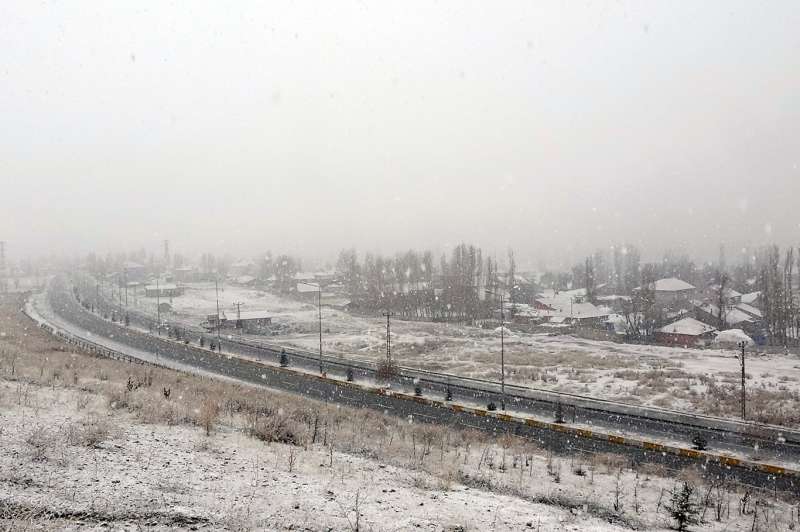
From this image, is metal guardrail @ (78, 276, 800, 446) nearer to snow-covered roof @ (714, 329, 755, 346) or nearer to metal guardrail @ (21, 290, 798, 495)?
metal guardrail @ (21, 290, 798, 495)

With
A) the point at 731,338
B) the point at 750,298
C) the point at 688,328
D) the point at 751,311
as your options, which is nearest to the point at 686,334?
the point at 688,328

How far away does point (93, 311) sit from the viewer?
275 feet

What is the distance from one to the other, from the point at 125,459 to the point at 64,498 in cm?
195

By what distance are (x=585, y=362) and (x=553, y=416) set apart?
71.2 ft

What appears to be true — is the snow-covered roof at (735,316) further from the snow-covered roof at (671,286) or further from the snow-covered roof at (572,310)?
the snow-covered roof at (671,286)

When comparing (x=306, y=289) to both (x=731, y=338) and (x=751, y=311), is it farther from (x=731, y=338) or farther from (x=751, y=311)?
(x=731, y=338)

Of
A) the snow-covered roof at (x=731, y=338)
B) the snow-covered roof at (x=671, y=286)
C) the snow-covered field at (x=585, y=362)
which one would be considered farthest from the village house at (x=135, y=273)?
the snow-covered roof at (x=731, y=338)

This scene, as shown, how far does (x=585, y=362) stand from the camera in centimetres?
4556

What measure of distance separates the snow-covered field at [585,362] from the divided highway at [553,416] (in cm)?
441

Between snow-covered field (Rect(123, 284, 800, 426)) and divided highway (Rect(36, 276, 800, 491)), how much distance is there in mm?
4407

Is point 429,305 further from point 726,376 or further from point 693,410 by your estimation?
point 693,410

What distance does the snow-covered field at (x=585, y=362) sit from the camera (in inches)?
1246

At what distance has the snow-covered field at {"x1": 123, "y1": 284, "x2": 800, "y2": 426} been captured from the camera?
104 feet

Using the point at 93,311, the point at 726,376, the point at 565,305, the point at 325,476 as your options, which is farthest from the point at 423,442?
the point at 93,311
